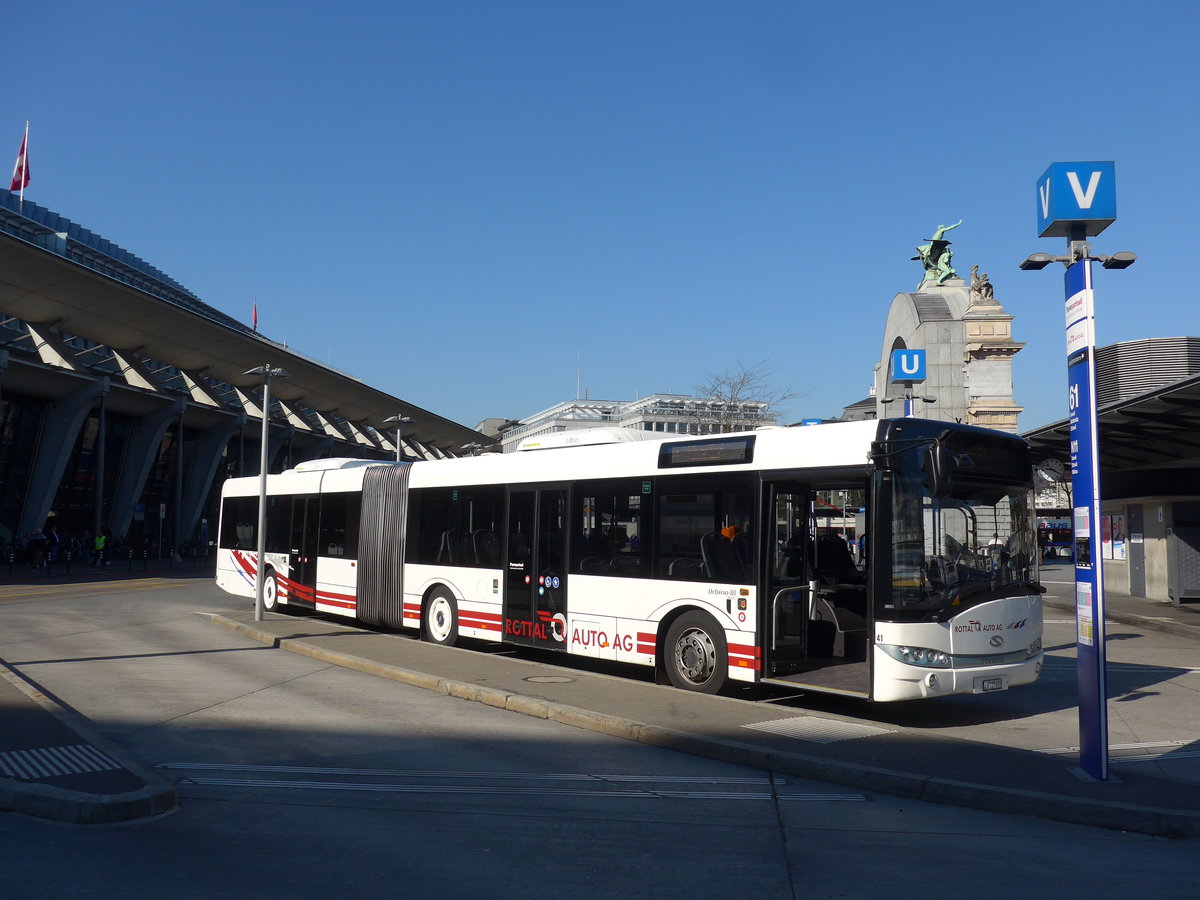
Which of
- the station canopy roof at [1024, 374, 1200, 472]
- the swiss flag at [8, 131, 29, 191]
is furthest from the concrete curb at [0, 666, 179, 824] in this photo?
the swiss flag at [8, 131, 29, 191]

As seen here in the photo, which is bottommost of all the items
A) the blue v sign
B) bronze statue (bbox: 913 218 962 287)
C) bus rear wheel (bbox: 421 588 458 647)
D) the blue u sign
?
bus rear wheel (bbox: 421 588 458 647)

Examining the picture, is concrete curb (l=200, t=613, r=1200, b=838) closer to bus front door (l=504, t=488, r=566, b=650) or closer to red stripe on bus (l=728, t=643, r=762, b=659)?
red stripe on bus (l=728, t=643, r=762, b=659)

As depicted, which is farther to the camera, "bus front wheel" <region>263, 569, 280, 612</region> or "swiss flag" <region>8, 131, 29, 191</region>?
"swiss flag" <region>8, 131, 29, 191</region>

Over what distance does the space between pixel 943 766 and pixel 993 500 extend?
361 centimetres

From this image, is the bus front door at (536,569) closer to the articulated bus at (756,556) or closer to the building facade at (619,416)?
the articulated bus at (756,556)

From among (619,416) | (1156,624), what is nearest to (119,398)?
(1156,624)

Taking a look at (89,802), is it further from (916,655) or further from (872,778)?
(916,655)

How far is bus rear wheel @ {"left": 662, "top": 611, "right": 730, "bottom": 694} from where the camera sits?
11469mm

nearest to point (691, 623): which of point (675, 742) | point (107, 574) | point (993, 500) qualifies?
point (675, 742)

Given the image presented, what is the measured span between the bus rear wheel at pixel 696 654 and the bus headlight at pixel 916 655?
2151 mm

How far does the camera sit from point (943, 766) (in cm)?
810

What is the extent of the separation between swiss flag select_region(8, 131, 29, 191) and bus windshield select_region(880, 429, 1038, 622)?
172ft

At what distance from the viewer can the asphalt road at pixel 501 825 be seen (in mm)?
5555

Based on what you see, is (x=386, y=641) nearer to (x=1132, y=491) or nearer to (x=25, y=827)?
(x=25, y=827)
